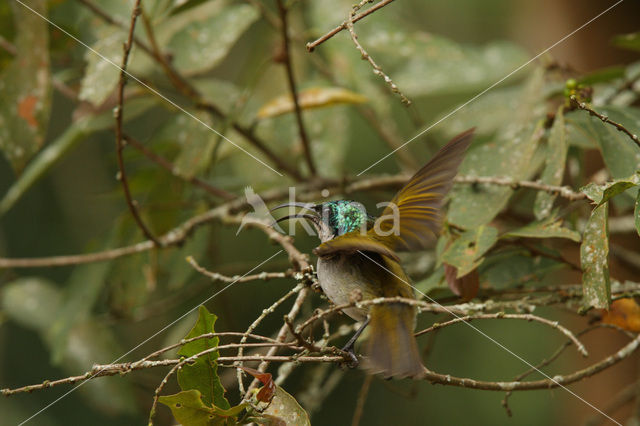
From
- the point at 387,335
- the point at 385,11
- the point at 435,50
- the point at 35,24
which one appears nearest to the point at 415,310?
the point at 387,335

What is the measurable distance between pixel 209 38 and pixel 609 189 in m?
1.29

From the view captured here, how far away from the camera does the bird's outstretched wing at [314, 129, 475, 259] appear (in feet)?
3.87

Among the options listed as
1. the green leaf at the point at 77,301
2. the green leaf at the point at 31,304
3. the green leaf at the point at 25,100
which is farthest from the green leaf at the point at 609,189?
the green leaf at the point at 31,304

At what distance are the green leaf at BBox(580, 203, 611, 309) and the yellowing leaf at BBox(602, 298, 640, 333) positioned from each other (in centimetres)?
23

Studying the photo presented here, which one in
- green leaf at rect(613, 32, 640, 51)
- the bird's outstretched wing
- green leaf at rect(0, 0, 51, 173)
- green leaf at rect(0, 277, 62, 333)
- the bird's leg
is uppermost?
green leaf at rect(0, 0, 51, 173)

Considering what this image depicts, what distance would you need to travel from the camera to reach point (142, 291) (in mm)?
1948

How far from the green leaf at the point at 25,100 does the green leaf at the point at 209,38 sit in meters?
0.48

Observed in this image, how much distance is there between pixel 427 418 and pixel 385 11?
175cm

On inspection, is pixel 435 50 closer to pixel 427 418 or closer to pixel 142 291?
pixel 142 291

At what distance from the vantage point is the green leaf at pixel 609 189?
3.23ft

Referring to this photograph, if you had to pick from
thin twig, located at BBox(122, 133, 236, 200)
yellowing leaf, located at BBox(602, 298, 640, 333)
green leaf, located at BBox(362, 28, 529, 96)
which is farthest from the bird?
green leaf, located at BBox(362, 28, 529, 96)

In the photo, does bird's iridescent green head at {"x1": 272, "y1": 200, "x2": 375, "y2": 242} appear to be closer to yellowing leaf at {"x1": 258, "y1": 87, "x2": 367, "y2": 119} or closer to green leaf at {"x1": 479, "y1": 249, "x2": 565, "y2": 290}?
green leaf at {"x1": 479, "y1": 249, "x2": 565, "y2": 290}

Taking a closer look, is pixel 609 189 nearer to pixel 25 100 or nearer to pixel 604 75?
pixel 604 75

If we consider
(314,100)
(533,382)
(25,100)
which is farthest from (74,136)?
(533,382)
